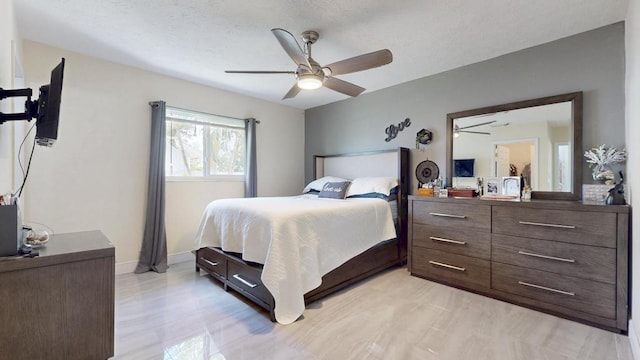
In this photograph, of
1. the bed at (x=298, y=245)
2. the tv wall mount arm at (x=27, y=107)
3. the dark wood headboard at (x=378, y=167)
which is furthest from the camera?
the dark wood headboard at (x=378, y=167)

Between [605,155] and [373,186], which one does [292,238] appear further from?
[605,155]

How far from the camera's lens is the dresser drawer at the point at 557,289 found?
198 centimetres

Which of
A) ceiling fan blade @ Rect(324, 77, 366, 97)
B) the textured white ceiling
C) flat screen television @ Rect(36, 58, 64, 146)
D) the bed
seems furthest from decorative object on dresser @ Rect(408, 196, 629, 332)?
flat screen television @ Rect(36, 58, 64, 146)

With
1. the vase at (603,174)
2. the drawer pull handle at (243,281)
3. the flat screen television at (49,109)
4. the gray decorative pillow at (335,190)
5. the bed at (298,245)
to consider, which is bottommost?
the drawer pull handle at (243,281)

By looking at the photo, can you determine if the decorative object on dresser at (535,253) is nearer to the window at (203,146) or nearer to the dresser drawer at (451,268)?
the dresser drawer at (451,268)

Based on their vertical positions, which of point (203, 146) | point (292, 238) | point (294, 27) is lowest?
point (292, 238)

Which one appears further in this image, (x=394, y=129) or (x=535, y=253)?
(x=394, y=129)

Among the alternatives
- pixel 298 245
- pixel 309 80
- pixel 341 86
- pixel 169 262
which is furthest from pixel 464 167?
pixel 169 262

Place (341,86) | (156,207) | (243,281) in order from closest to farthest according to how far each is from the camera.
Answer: (243,281) → (341,86) → (156,207)

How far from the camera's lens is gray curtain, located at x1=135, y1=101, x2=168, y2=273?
10.8 ft

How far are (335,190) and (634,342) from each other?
2.81 meters

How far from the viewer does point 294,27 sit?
2348 millimetres

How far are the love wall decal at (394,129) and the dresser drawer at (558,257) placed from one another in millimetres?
1794

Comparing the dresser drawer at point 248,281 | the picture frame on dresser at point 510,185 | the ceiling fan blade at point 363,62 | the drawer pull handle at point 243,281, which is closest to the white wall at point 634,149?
the picture frame on dresser at point 510,185
